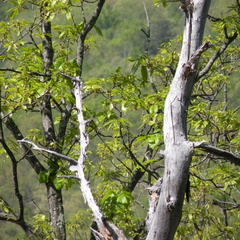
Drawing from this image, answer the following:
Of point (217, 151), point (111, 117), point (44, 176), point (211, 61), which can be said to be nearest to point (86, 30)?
point (111, 117)

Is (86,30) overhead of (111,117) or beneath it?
overhead

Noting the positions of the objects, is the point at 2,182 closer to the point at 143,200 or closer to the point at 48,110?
the point at 143,200

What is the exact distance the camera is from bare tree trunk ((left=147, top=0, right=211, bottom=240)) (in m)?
1.99

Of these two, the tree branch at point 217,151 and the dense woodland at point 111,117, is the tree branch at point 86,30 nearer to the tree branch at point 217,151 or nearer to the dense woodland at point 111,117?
the dense woodland at point 111,117

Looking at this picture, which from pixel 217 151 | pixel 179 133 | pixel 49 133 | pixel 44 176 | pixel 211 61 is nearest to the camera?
pixel 179 133

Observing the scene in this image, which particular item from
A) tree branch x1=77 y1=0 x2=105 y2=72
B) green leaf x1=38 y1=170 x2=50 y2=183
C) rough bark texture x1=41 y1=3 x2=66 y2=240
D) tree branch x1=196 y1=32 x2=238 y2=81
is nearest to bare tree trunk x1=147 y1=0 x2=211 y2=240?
tree branch x1=196 y1=32 x2=238 y2=81

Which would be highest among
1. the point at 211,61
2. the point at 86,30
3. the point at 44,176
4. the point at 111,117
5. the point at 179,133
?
the point at 86,30

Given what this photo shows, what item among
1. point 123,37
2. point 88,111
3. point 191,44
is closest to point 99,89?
point 88,111

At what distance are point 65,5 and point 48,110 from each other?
129 cm

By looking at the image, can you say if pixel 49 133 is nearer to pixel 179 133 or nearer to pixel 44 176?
pixel 44 176

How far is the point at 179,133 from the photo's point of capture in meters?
2.07

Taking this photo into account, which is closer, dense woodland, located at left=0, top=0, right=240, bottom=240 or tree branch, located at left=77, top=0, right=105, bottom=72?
dense woodland, located at left=0, top=0, right=240, bottom=240

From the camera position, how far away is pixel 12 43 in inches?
198

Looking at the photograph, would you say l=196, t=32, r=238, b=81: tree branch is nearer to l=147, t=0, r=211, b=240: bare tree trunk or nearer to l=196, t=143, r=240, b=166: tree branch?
l=147, t=0, r=211, b=240: bare tree trunk
